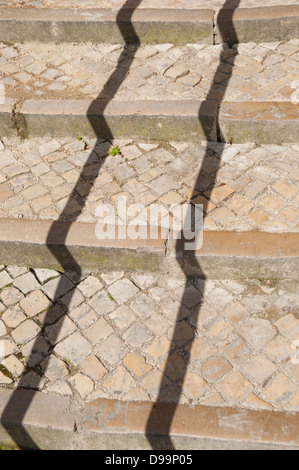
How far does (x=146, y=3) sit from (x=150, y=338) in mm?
4918

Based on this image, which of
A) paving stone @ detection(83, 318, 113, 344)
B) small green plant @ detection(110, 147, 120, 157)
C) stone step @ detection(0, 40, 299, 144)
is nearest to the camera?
paving stone @ detection(83, 318, 113, 344)

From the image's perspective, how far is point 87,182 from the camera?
5.53 meters

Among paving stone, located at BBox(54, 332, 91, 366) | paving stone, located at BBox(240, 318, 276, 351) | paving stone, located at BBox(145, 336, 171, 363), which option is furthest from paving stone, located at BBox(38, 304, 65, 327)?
paving stone, located at BBox(240, 318, 276, 351)

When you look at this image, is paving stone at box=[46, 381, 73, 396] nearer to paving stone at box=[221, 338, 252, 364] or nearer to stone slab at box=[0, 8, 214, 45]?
paving stone at box=[221, 338, 252, 364]

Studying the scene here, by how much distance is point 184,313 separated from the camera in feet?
15.1

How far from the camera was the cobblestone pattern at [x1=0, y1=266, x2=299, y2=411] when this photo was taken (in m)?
4.13

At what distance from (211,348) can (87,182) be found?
7.39 ft

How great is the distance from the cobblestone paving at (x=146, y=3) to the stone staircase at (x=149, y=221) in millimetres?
45

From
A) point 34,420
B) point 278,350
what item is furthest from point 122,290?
point 278,350

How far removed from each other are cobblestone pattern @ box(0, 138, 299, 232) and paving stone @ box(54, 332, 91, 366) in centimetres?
119

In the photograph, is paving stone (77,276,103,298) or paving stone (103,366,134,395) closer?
paving stone (103,366,134,395)

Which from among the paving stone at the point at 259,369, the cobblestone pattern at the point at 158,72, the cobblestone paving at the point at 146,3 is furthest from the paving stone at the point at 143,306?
the cobblestone paving at the point at 146,3

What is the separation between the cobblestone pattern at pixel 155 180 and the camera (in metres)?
5.06
